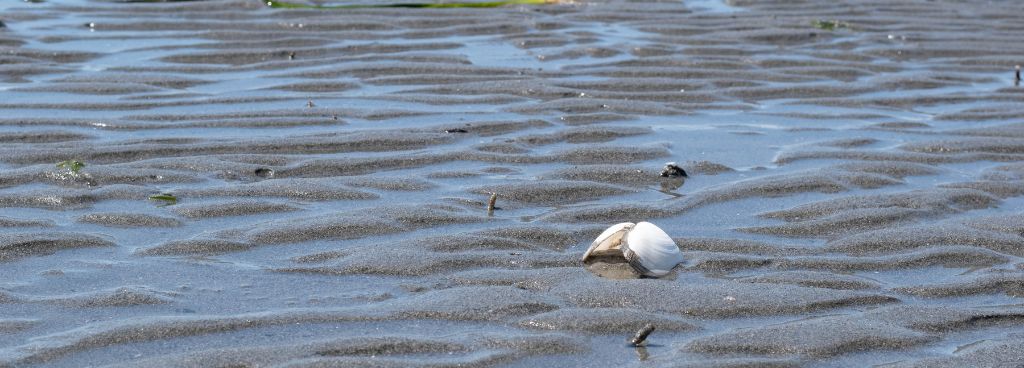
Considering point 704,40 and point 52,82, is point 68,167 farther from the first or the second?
point 704,40

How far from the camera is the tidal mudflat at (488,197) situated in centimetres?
353

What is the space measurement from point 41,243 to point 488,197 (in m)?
1.67

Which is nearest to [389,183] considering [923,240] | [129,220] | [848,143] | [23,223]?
[129,220]

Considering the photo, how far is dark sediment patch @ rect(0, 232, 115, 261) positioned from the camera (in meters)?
4.19

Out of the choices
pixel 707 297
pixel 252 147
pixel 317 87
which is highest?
pixel 707 297

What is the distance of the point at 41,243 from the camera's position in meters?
4.28

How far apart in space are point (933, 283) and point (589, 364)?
1.35m

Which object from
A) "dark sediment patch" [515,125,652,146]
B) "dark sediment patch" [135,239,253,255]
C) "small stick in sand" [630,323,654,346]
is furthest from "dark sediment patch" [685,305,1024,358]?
"dark sediment patch" [515,125,652,146]

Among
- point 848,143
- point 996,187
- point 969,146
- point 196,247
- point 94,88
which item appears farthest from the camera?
point 94,88

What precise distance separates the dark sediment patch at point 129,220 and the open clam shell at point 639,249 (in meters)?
1.47

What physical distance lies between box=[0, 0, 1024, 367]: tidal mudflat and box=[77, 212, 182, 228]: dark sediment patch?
2cm

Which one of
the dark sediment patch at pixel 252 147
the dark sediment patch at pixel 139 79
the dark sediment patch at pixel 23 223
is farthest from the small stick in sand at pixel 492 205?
the dark sediment patch at pixel 139 79

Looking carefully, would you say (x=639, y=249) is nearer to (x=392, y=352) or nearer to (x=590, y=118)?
(x=392, y=352)

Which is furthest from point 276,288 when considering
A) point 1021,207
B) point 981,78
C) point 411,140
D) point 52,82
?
point 981,78
